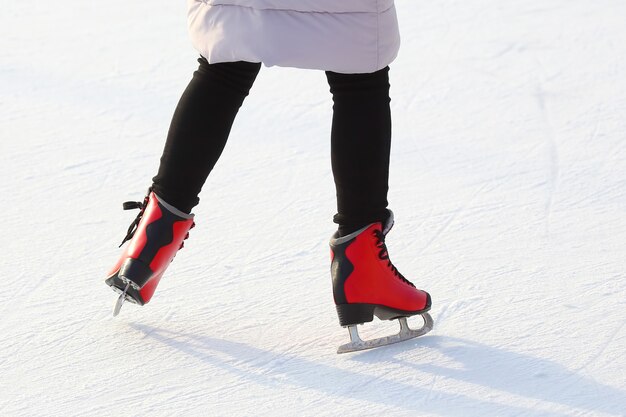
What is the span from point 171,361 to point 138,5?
8.06 feet

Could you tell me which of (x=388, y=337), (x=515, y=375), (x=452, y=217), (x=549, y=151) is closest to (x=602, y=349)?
(x=515, y=375)

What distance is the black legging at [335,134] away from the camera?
5.62 feet

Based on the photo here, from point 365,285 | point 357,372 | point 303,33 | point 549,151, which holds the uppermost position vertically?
point 303,33

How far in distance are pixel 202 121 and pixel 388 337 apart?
42 centimetres

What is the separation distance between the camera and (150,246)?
1746 millimetres

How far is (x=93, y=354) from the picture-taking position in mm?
1755

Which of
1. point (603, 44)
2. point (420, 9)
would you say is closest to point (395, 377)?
point (603, 44)

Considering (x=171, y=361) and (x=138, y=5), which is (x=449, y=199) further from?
(x=138, y=5)

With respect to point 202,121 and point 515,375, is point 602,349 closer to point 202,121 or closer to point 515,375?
point 515,375

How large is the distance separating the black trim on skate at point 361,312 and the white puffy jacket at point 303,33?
1.15ft

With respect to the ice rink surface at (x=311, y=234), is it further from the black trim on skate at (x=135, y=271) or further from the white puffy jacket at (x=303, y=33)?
the white puffy jacket at (x=303, y=33)

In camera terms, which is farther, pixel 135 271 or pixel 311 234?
pixel 311 234

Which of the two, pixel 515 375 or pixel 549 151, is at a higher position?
pixel 549 151

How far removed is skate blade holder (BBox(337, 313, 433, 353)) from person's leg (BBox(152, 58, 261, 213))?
32 cm
